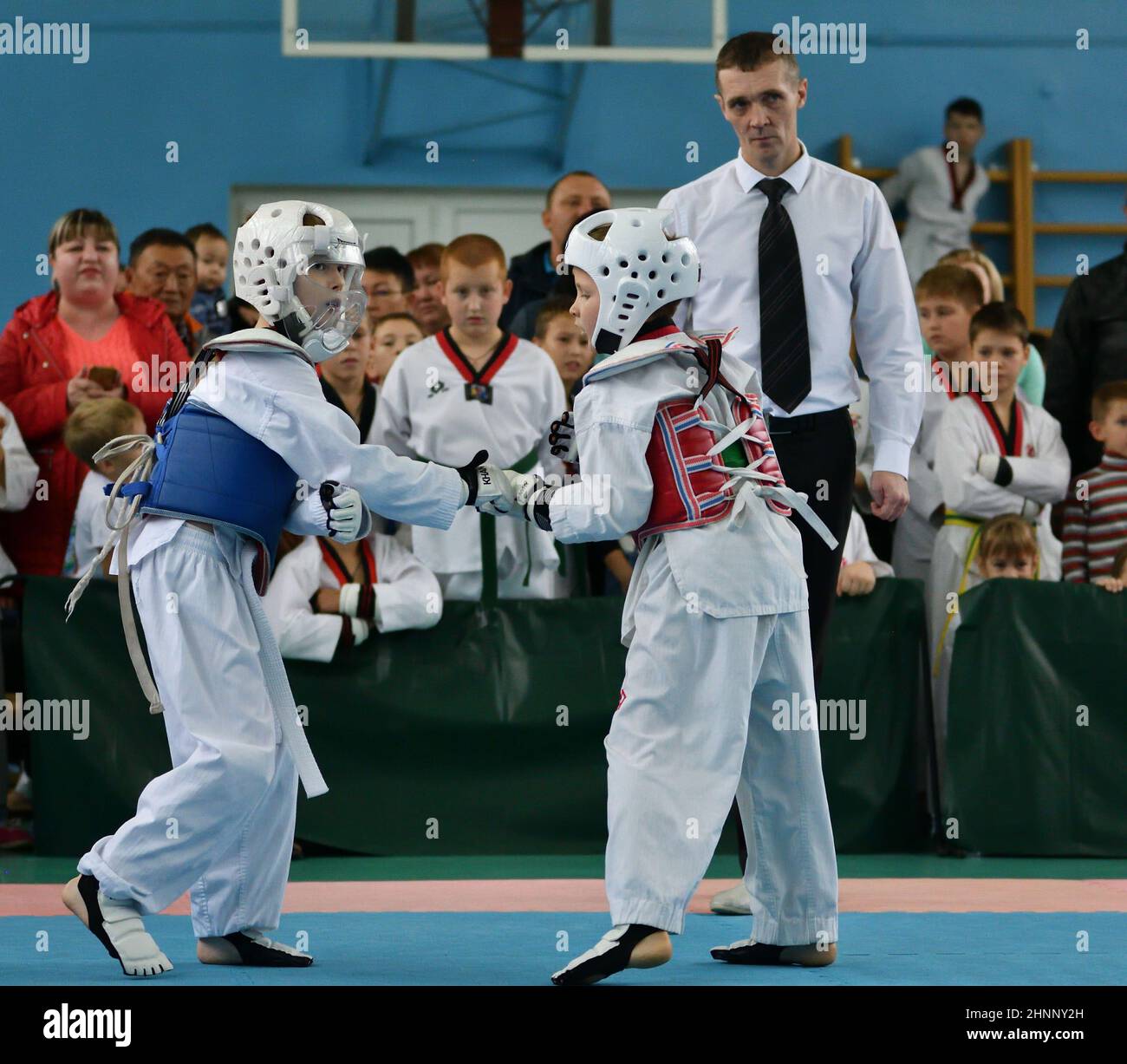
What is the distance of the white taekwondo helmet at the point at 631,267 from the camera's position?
135 inches

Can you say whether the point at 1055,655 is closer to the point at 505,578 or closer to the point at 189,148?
the point at 505,578

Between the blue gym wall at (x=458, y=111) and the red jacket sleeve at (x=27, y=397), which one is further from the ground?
the blue gym wall at (x=458, y=111)

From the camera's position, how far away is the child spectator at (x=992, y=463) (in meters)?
6.06

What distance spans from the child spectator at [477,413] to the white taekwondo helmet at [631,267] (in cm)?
244

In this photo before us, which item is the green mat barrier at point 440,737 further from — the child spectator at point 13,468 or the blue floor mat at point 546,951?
the blue floor mat at point 546,951

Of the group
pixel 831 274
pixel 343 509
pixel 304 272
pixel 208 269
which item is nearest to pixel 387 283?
pixel 208 269

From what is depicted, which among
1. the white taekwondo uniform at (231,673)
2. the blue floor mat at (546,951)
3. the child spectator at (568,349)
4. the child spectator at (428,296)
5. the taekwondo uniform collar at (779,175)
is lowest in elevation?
the blue floor mat at (546,951)

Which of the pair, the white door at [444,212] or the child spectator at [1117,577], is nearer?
the child spectator at [1117,577]

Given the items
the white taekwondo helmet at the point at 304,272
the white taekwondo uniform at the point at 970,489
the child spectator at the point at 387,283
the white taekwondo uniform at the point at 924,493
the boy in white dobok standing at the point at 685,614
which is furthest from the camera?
the child spectator at the point at 387,283

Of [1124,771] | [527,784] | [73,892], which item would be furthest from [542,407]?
[73,892]

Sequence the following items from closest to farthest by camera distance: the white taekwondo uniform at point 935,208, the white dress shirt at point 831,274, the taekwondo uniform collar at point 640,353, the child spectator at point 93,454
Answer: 1. the taekwondo uniform collar at point 640,353
2. the white dress shirt at point 831,274
3. the child spectator at point 93,454
4. the white taekwondo uniform at point 935,208

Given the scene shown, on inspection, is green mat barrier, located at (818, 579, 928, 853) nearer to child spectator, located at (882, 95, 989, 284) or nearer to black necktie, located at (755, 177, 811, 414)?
black necktie, located at (755, 177, 811, 414)

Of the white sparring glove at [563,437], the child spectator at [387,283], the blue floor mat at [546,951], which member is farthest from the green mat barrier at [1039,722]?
the child spectator at [387,283]

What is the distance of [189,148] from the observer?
11617mm
